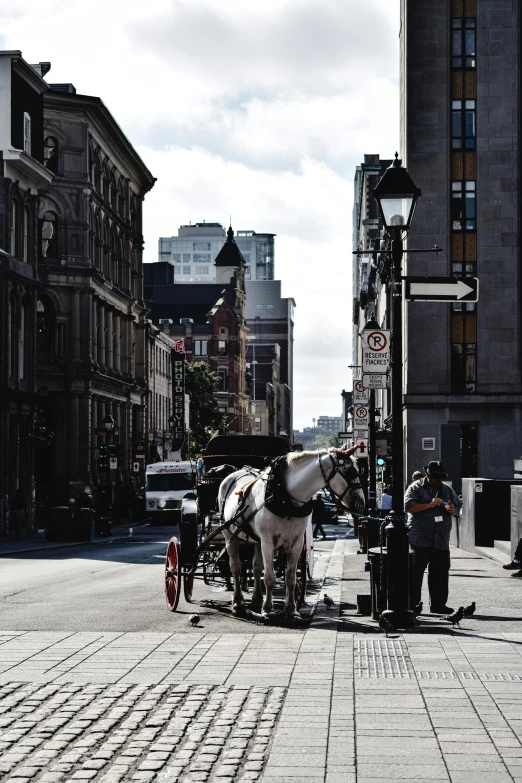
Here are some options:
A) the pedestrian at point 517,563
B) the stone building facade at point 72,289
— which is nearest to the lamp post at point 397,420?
the pedestrian at point 517,563

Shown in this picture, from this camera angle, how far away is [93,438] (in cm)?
7162

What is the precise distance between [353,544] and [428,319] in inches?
1066

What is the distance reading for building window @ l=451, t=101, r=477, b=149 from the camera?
63.9 m

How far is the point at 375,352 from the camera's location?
2481 centimetres

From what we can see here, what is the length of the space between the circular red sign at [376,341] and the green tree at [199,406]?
3421 inches

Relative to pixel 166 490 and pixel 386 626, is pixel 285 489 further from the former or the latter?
pixel 166 490

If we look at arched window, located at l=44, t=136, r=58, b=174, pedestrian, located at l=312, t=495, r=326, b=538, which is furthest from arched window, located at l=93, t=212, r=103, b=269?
pedestrian, located at l=312, t=495, r=326, b=538

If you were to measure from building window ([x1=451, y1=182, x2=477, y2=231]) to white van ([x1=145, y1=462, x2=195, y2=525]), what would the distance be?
60.6ft

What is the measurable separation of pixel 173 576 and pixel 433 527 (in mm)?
3304

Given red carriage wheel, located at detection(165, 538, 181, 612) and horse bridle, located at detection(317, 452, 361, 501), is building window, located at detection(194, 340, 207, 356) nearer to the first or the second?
red carriage wheel, located at detection(165, 538, 181, 612)

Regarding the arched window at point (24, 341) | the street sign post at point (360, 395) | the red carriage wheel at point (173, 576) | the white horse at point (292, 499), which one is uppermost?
the arched window at point (24, 341)

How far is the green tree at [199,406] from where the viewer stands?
370ft

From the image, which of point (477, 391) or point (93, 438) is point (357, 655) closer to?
point (477, 391)

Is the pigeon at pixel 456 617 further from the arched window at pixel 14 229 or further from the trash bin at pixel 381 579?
the arched window at pixel 14 229
